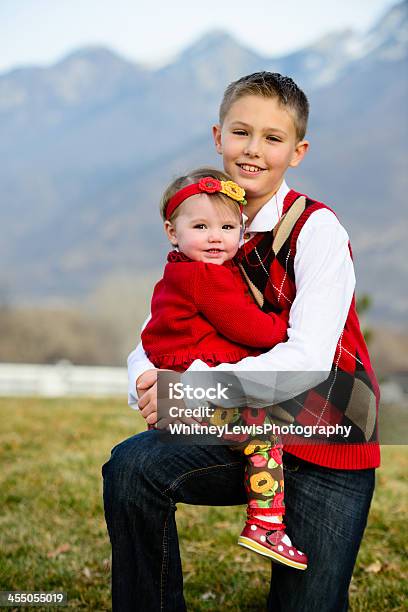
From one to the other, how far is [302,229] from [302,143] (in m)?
0.38

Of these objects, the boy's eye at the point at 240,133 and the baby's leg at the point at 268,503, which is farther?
the boy's eye at the point at 240,133

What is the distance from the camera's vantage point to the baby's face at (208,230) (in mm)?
2422

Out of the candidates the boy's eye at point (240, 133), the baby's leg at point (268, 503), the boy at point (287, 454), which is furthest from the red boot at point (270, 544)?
the boy's eye at point (240, 133)

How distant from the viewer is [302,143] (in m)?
2.63

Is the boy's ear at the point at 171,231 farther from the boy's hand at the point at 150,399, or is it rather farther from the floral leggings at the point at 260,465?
the floral leggings at the point at 260,465

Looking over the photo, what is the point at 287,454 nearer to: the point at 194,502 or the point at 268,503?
the point at 268,503

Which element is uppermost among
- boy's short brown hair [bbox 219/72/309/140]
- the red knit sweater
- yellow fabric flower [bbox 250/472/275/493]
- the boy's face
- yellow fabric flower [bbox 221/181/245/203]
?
boy's short brown hair [bbox 219/72/309/140]

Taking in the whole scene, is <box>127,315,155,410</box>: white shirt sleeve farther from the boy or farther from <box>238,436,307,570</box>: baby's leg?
<box>238,436,307,570</box>: baby's leg

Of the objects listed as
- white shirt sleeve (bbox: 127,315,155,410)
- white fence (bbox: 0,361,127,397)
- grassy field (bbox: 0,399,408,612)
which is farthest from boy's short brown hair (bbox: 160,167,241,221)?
white fence (bbox: 0,361,127,397)

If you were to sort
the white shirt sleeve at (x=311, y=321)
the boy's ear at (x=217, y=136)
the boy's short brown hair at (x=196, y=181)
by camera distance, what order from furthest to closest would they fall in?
1. the boy's ear at (x=217, y=136)
2. the boy's short brown hair at (x=196, y=181)
3. the white shirt sleeve at (x=311, y=321)

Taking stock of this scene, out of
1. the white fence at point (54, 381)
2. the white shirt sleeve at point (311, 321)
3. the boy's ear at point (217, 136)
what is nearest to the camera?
the white shirt sleeve at point (311, 321)

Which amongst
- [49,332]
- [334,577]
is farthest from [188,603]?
[49,332]

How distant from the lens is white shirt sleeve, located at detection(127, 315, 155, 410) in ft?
8.15

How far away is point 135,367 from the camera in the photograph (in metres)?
2.53
